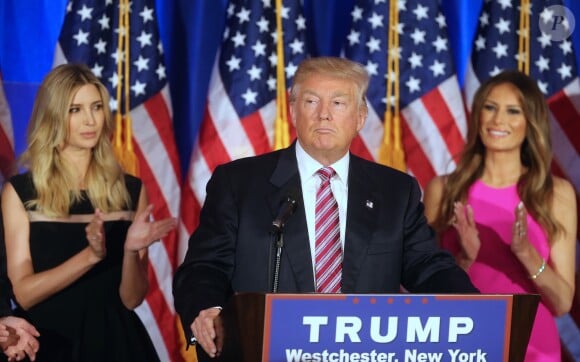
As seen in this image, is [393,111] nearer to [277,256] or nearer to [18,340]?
[18,340]

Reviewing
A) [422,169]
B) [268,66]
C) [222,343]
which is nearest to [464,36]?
[422,169]

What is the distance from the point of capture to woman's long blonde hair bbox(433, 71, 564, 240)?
430 cm

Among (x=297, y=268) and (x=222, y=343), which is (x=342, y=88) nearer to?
(x=297, y=268)

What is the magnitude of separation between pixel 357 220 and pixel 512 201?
1.57 metres

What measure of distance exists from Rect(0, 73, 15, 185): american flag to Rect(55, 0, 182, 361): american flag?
1.13ft

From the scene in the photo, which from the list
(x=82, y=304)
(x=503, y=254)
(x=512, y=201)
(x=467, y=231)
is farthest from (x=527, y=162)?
(x=82, y=304)

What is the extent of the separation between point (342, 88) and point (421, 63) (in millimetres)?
2209

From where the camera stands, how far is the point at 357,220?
3002mm

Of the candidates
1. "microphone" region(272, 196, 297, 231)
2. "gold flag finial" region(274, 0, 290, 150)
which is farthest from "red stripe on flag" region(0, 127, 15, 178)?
"microphone" region(272, 196, 297, 231)

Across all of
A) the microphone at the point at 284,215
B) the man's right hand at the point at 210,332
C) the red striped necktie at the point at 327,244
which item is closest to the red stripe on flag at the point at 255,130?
the red striped necktie at the point at 327,244

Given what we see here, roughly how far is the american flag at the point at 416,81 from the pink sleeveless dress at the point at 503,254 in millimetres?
787

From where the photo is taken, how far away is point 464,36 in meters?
5.48

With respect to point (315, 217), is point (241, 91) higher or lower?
higher

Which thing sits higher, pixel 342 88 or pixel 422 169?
pixel 342 88
